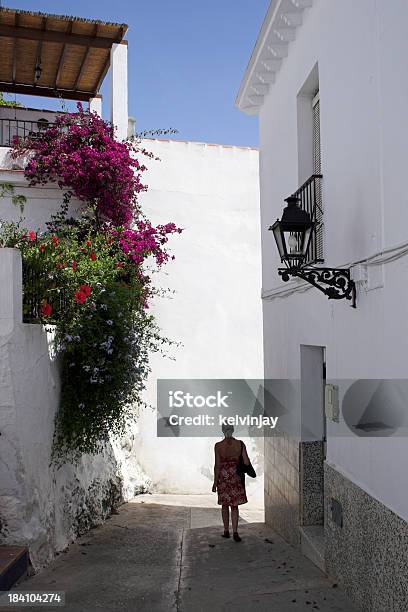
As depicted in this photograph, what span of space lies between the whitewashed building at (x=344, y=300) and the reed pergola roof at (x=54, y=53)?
4192mm

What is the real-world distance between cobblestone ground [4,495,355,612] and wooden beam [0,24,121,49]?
8311 millimetres

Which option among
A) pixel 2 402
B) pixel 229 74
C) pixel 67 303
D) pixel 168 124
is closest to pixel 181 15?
pixel 229 74

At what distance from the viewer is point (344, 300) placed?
19.4ft

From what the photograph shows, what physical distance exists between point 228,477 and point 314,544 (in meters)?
1.83

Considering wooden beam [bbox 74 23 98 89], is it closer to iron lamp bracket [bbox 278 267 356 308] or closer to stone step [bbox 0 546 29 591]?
iron lamp bracket [bbox 278 267 356 308]

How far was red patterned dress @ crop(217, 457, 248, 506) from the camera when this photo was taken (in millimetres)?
8461

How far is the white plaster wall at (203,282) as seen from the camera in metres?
12.4

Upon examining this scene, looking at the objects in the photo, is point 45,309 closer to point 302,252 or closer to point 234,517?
point 302,252

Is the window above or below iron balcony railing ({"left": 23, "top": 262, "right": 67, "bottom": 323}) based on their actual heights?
above

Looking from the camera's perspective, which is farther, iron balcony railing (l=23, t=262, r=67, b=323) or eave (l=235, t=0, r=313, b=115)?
eave (l=235, t=0, r=313, b=115)

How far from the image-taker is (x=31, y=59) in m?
13.0

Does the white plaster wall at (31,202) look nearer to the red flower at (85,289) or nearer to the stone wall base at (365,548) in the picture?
the red flower at (85,289)

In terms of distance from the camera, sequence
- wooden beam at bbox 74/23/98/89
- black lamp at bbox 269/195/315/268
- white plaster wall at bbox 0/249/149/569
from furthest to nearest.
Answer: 1. wooden beam at bbox 74/23/98/89
2. white plaster wall at bbox 0/249/149/569
3. black lamp at bbox 269/195/315/268

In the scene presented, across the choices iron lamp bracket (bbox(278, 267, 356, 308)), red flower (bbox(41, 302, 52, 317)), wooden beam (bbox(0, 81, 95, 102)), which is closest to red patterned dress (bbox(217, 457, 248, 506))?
red flower (bbox(41, 302, 52, 317))
